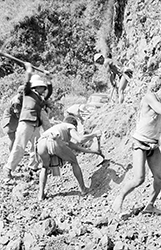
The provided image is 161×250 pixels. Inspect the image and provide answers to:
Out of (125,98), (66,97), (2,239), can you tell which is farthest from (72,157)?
(66,97)

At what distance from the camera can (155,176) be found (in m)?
5.07

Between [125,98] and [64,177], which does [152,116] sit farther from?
[125,98]

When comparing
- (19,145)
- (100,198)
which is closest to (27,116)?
(19,145)

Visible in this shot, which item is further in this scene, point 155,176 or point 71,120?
point 71,120

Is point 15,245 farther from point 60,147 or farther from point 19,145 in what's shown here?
point 19,145

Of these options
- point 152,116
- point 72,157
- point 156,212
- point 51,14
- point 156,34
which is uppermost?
point 51,14

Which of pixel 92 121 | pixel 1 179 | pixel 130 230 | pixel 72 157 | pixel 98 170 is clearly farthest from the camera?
pixel 92 121

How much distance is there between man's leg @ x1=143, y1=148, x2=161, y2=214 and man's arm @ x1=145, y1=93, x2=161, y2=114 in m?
0.56

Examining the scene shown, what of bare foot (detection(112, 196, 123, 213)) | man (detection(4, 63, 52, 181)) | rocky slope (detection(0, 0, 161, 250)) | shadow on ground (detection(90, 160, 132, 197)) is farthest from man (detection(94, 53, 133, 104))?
bare foot (detection(112, 196, 123, 213))

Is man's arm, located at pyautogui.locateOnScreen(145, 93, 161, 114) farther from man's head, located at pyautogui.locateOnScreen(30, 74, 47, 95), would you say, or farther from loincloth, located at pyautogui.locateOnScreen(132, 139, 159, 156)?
man's head, located at pyautogui.locateOnScreen(30, 74, 47, 95)

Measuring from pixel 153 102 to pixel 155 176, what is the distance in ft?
2.87

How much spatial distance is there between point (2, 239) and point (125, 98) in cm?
400

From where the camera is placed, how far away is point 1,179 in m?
7.23

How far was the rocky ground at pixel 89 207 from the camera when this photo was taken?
4891 mm
